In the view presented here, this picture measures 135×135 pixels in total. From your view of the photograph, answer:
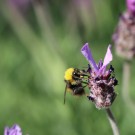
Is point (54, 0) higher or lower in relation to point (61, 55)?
higher

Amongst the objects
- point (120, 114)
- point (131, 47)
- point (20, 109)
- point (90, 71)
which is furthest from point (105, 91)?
point (20, 109)

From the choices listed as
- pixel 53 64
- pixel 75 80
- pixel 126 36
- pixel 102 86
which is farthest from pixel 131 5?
pixel 53 64

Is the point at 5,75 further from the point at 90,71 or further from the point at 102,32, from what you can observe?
the point at 90,71

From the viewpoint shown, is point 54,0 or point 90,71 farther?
point 54,0

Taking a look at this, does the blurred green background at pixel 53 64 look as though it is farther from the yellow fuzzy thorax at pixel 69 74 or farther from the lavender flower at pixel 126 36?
the yellow fuzzy thorax at pixel 69 74

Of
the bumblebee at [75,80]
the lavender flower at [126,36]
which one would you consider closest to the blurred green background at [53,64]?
the lavender flower at [126,36]

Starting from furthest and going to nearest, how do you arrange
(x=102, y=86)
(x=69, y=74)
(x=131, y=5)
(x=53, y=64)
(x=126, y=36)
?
(x=53, y=64) → (x=126, y=36) → (x=131, y=5) → (x=69, y=74) → (x=102, y=86)

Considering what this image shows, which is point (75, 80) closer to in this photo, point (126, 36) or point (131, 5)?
point (131, 5)
